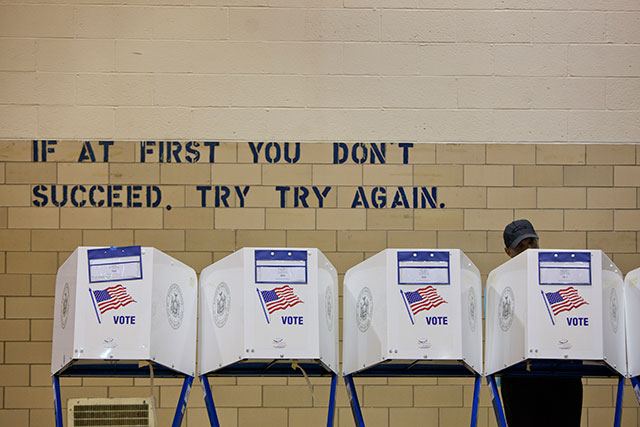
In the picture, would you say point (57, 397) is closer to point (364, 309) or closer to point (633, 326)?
point (364, 309)

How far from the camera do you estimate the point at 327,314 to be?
3.61 m

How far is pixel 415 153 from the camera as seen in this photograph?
16.1ft

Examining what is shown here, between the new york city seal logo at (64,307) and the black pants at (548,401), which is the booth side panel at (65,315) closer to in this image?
the new york city seal logo at (64,307)

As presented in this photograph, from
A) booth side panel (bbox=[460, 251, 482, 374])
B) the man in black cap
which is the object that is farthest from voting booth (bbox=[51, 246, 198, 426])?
the man in black cap

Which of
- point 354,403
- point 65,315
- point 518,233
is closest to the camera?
point 65,315

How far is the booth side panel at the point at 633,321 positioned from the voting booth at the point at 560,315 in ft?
0.09

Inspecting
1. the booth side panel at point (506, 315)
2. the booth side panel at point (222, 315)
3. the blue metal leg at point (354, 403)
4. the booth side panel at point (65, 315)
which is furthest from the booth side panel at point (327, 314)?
the booth side panel at point (65, 315)

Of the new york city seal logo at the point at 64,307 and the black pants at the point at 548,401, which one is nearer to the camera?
the new york city seal logo at the point at 64,307

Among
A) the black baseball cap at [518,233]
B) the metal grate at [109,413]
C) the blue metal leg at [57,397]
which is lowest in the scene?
the metal grate at [109,413]

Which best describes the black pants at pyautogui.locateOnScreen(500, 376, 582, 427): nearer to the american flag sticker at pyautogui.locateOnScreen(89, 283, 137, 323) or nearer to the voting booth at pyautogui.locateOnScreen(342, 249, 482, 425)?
the voting booth at pyautogui.locateOnScreen(342, 249, 482, 425)

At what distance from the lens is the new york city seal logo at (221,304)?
3521 millimetres

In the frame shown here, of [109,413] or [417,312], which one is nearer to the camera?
[417,312]

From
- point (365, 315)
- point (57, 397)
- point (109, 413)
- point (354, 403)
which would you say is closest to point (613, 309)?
point (365, 315)

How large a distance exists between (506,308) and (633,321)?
55 cm
